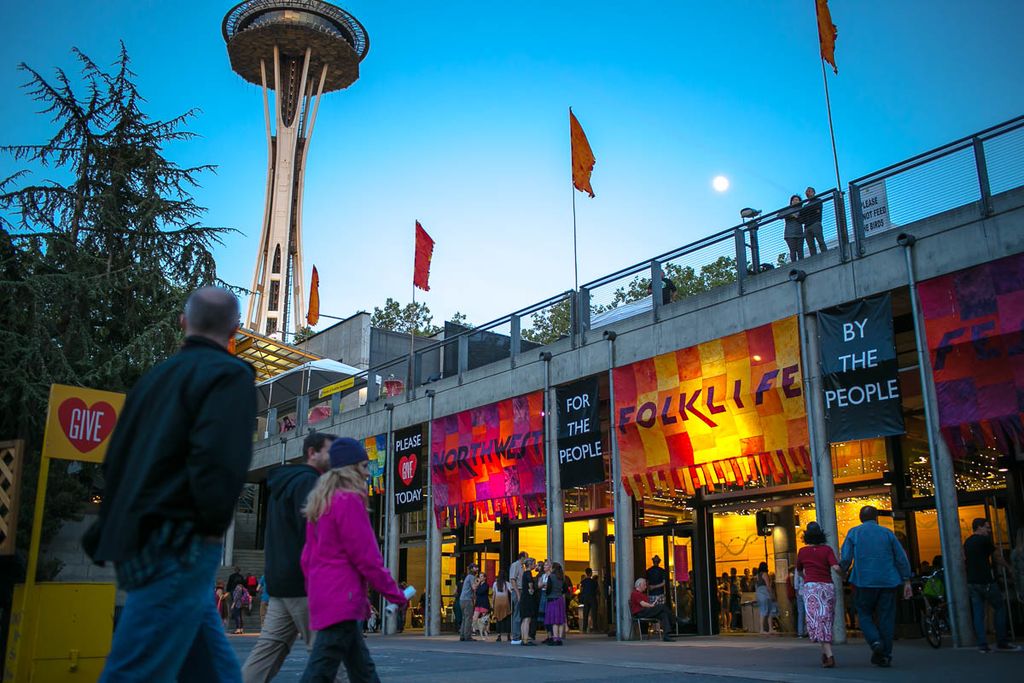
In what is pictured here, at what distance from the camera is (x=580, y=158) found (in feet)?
78.2

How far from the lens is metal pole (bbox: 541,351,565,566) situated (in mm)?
20484

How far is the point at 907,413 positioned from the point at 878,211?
4.95 meters

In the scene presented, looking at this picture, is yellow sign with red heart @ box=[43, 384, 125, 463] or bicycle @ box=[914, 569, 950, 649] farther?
bicycle @ box=[914, 569, 950, 649]

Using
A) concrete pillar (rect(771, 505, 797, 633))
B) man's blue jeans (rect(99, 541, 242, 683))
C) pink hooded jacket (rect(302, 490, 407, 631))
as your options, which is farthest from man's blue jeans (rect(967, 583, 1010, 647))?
man's blue jeans (rect(99, 541, 242, 683))

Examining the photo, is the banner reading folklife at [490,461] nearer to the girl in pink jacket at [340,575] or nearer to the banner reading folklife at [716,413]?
the banner reading folklife at [716,413]

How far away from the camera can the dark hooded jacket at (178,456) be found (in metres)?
3.09

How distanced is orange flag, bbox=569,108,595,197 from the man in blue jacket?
1430 centimetres

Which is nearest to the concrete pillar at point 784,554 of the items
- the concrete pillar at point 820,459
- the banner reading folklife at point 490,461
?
the concrete pillar at point 820,459

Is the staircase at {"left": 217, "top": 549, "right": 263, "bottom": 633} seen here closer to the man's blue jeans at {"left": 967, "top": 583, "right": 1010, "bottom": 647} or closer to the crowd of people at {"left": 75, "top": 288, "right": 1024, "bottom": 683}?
the man's blue jeans at {"left": 967, "top": 583, "right": 1010, "bottom": 647}

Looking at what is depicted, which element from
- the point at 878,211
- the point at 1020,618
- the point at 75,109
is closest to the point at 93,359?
the point at 75,109

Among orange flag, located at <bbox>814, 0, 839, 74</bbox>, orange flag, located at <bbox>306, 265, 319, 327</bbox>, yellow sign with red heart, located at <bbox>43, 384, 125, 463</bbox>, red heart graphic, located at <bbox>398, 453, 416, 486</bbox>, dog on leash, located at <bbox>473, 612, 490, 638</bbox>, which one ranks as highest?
orange flag, located at <bbox>306, 265, 319, 327</bbox>

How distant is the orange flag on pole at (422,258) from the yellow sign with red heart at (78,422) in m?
18.8

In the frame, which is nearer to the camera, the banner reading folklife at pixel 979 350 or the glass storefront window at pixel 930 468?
the banner reading folklife at pixel 979 350

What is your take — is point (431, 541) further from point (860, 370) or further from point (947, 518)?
point (947, 518)
